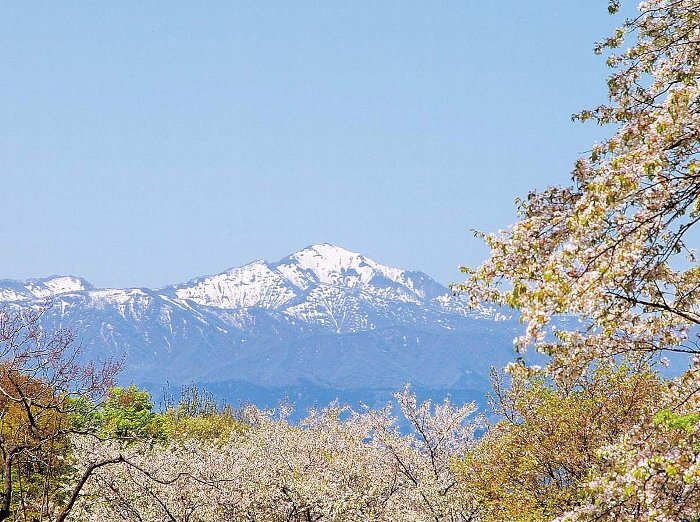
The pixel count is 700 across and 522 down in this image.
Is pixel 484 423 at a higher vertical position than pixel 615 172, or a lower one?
higher

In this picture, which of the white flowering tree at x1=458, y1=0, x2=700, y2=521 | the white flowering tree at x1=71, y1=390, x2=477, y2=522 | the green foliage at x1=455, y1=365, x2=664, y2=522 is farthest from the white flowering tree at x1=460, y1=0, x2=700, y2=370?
the white flowering tree at x1=71, y1=390, x2=477, y2=522

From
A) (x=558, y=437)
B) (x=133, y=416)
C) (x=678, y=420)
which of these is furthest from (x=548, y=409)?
(x=133, y=416)

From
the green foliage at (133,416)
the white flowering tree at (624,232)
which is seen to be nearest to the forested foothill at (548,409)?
the white flowering tree at (624,232)

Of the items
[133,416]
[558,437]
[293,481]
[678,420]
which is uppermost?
[133,416]

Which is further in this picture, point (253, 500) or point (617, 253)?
point (253, 500)

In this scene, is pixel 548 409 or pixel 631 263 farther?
pixel 548 409

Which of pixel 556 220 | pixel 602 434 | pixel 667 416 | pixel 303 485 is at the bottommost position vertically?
pixel 667 416

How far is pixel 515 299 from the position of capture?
8594mm

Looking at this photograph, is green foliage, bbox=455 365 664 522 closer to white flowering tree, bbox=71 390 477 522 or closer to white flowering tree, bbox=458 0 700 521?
white flowering tree, bbox=71 390 477 522

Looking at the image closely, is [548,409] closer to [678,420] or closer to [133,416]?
[678,420]

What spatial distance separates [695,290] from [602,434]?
1364 cm

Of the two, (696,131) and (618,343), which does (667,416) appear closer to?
(618,343)

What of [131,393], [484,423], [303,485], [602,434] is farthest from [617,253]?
[131,393]

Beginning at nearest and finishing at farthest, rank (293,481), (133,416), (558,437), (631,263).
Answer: (631,263)
(558,437)
(293,481)
(133,416)
